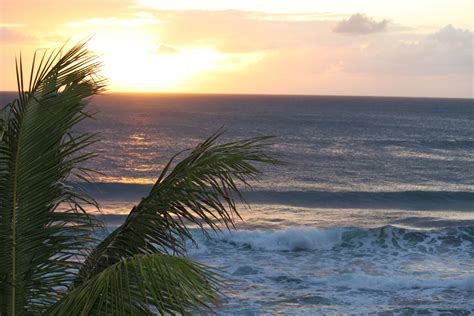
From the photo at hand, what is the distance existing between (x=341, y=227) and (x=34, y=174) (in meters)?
22.4

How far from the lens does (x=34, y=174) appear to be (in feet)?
14.4

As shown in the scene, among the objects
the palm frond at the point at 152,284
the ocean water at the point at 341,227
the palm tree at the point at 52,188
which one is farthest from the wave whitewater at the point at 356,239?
the palm frond at the point at 152,284

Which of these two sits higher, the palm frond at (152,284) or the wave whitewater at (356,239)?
the palm frond at (152,284)

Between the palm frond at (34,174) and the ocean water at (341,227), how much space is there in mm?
1361

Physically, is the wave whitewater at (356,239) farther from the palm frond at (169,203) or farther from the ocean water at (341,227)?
the palm frond at (169,203)

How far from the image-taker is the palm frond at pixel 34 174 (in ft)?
14.1

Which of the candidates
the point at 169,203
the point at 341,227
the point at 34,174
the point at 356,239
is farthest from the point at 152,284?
the point at 341,227

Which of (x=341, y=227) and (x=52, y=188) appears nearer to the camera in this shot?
(x=52, y=188)

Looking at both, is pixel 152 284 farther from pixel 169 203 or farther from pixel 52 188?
pixel 52 188

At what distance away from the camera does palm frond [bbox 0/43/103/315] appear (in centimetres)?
429

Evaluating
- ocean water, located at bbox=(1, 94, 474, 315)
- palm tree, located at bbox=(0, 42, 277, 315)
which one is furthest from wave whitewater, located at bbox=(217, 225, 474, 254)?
palm tree, located at bbox=(0, 42, 277, 315)

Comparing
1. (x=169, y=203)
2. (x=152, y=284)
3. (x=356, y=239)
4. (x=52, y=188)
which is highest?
(x=52, y=188)

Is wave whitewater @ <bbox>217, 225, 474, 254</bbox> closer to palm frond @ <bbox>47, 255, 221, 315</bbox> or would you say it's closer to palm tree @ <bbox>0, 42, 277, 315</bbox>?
palm tree @ <bbox>0, 42, 277, 315</bbox>

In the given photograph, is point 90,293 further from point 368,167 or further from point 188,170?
point 368,167
